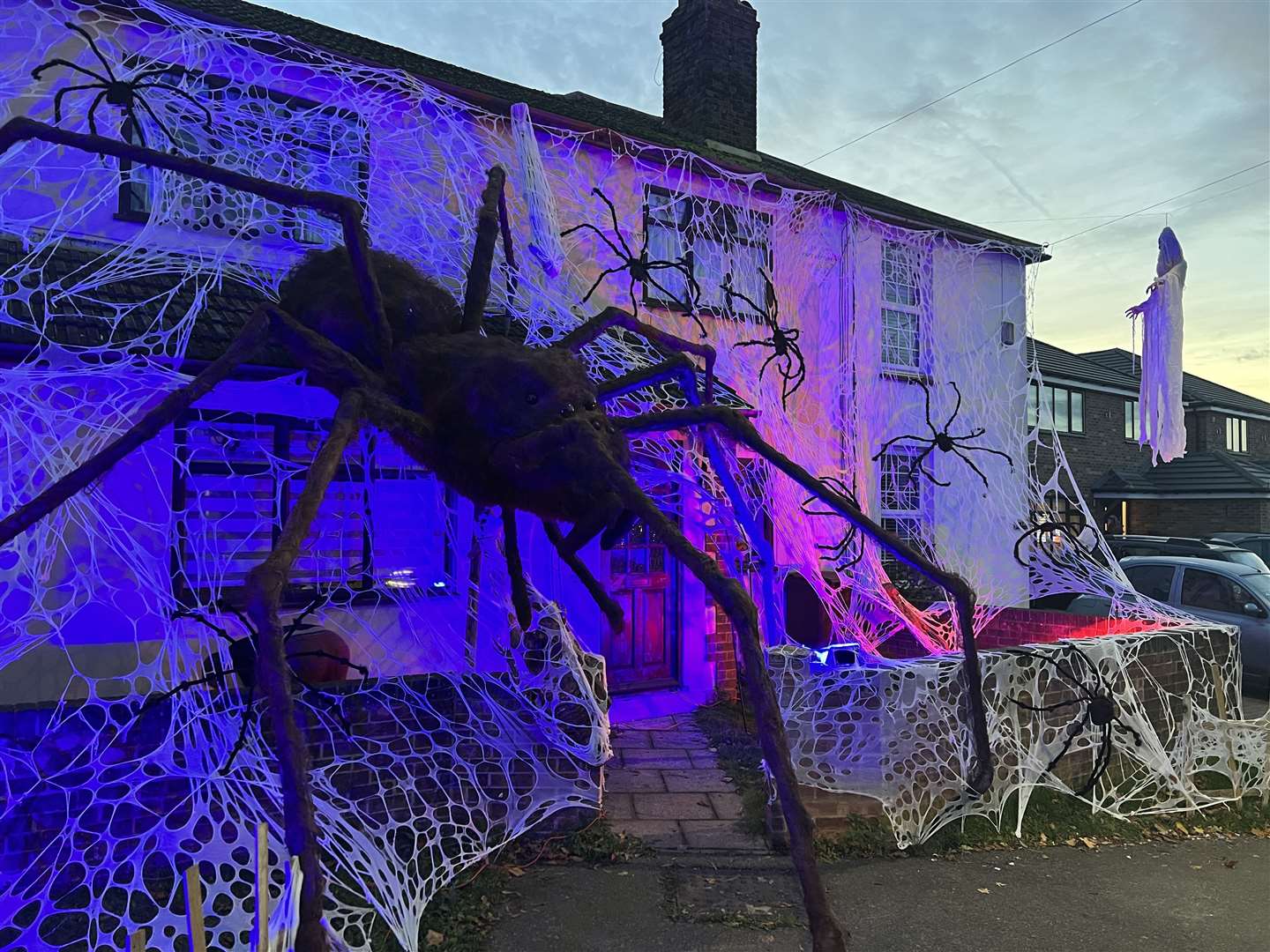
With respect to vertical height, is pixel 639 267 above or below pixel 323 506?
above

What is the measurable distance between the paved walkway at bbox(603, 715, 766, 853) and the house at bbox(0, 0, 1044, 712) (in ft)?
3.42

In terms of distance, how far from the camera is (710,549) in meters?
7.36

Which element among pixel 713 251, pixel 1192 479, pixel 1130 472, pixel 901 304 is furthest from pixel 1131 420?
pixel 713 251

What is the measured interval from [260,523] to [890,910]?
4314 millimetres

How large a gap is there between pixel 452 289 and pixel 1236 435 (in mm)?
29022

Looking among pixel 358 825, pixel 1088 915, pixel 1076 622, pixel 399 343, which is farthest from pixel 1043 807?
pixel 399 343

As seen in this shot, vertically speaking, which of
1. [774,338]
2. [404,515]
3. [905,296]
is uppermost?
[905,296]

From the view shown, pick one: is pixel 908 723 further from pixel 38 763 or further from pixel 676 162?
pixel 676 162

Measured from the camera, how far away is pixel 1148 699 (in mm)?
5289

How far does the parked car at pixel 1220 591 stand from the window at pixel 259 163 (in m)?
10.1

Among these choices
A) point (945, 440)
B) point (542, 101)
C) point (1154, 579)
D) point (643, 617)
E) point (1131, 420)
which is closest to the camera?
point (945, 440)

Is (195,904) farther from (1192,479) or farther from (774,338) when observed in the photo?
(1192,479)

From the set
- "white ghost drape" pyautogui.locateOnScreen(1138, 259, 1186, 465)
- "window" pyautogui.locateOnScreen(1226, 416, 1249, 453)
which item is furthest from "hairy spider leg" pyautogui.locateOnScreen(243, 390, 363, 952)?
"window" pyautogui.locateOnScreen(1226, 416, 1249, 453)

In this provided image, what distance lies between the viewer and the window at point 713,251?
5.93m
